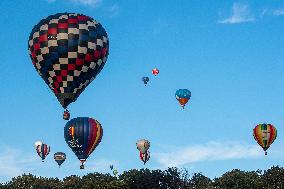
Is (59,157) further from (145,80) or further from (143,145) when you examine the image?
(145,80)

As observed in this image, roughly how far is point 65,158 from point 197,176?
23901 mm

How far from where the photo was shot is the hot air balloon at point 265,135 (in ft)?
260

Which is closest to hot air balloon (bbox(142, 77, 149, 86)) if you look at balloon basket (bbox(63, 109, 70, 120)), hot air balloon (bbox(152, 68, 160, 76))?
hot air balloon (bbox(152, 68, 160, 76))

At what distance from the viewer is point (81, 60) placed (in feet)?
167

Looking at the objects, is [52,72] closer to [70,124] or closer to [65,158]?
[70,124]

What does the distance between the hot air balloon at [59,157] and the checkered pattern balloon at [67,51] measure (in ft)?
165

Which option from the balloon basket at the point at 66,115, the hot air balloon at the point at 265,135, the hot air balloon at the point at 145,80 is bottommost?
the balloon basket at the point at 66,115

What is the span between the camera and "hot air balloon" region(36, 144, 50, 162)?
100250mm

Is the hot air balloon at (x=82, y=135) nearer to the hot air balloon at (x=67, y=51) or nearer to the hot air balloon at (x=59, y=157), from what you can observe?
the hot air balloon at (x=67, y=51)

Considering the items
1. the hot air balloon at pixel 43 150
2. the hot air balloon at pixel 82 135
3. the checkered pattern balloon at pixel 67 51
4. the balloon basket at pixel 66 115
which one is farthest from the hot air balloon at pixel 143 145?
the balloon basket at pixel 66 115

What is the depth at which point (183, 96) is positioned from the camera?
281ft

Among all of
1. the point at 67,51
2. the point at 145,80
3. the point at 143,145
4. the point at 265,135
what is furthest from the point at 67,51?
the point at 143,145

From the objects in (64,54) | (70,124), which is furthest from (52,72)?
(70,124)

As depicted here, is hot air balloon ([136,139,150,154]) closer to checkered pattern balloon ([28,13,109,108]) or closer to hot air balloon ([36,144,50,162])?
hot air balloon ([36,144,50,162])
